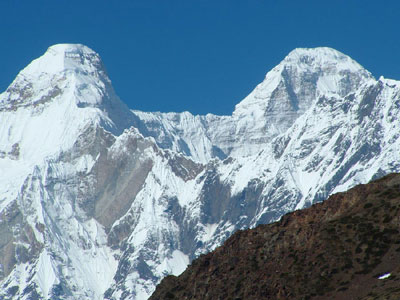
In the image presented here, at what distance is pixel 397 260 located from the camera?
199125mm

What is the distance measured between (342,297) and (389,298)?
22.6 metres

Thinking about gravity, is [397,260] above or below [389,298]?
above

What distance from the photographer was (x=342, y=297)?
648ft

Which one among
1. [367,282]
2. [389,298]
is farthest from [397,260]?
[389,298]

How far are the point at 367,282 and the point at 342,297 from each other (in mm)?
4281

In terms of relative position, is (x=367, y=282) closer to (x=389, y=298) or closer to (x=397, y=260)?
(x=397, y=260)

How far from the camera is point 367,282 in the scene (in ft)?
649

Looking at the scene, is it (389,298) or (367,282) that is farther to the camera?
(367,282)

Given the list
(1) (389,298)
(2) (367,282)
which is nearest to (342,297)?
(2) (367,282)

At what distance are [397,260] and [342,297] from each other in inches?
390

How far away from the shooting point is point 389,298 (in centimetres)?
17538

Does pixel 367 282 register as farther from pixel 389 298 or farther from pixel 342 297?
pixel 389 298

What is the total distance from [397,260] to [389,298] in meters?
24.4

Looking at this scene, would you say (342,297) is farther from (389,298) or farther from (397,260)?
(389,298)
